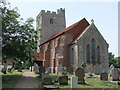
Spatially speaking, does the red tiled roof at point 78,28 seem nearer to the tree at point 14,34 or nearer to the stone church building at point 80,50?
the stone church building at point 80,50

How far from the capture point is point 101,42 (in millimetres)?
35812

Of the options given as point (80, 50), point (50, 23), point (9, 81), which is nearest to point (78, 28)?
→ point (80, 50)

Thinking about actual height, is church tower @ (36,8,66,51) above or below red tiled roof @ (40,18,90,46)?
above

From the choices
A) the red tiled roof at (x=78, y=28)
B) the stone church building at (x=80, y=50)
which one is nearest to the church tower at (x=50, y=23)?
the stone church building at (x=80, y=50)

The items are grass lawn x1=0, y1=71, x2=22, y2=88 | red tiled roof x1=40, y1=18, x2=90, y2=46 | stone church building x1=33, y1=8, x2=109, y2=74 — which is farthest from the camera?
red tiled roof x1=40, y1=18, x2=90, y2=46

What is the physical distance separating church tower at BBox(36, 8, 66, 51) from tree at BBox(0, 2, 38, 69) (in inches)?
1180

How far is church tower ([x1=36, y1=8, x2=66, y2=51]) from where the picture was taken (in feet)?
180

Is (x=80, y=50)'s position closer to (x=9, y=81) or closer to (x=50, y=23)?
(x=9, y=81)

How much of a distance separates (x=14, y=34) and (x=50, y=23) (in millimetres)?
35113

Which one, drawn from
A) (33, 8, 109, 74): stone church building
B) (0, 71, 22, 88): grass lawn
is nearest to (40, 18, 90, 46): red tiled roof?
(33, 8, 109, 74): stone church building

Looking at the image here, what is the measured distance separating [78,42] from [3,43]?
16144 mm

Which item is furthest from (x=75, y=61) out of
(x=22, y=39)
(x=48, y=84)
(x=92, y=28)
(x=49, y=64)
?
(x=48, y=84)

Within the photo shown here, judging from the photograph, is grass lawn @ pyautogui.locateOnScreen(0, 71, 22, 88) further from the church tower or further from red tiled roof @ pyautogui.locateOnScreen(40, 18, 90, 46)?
the church tower

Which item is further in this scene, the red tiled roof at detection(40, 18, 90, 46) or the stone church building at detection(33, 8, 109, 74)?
the red tiled roof at detection(40, 18, 90, 46)
